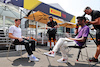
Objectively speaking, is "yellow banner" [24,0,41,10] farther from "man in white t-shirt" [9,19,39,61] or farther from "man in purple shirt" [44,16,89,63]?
"man in purple shirt" [44,16,89,63]

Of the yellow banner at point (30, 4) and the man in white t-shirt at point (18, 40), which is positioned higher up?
the yellow banner at point (30, 4)

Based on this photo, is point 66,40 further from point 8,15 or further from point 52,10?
point 8,15

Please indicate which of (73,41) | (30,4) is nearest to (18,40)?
(73,41)

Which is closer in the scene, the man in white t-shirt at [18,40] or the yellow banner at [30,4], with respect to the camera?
the man in white t-shirt at [18,40]

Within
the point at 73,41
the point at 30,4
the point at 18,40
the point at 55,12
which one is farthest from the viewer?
the point at 55,12

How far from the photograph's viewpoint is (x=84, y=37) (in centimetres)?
204

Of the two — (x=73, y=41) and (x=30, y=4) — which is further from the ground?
(x=30, y=4)

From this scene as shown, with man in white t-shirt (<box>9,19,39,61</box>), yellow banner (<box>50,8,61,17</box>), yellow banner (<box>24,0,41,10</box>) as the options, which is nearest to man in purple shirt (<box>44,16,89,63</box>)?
man in white t-shirt (<box>9,19,39,61</box>)

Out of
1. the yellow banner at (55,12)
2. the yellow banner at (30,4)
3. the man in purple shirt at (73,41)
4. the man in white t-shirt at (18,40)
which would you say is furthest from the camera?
the yellow banner at (55,12)

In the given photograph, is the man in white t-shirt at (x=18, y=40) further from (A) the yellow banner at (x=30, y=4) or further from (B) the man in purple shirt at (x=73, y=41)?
(A) the yellow banner at (x=30, y=4)

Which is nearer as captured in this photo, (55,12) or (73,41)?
(73,41)

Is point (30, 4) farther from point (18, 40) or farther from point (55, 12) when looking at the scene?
point (18, 40)

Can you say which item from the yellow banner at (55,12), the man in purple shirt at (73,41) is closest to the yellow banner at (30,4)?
the yellow banner at (55,12)

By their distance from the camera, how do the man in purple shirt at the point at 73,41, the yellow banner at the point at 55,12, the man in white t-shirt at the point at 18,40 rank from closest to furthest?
1. the man in purple shirt at the point at 73,41
2. the man in white t-shirt at the point at 18,40
3. the yellow banner at the point at 55,12
